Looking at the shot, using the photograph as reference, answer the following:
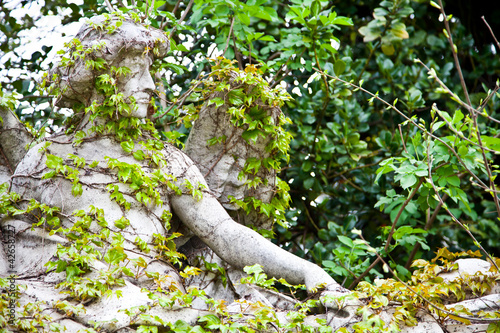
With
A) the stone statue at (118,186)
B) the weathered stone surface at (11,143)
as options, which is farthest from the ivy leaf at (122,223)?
the weathered stone surface at (11,143)

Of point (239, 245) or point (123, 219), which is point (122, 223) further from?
point (239, 245)

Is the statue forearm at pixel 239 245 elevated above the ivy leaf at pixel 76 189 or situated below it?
below

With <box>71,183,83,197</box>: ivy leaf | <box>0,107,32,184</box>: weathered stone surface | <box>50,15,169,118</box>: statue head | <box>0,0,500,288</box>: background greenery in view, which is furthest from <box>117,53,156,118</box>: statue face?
<box>0,0,500,288</box>: background greenery

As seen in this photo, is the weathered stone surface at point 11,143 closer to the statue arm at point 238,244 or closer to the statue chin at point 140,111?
the statue chin at point 140,111

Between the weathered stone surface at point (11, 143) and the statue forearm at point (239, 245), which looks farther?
the weathered stone surface at point (11, 143)

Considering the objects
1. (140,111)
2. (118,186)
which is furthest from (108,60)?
(118,186)

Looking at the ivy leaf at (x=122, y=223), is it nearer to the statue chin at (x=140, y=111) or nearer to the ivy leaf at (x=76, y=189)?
the ivy leaf at (x=76, y=189)

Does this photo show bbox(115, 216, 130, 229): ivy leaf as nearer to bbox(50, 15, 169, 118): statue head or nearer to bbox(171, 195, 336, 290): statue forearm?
bbox(171, 195, 336, 290): statue forearm

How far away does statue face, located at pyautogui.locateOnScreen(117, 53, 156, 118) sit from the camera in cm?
261

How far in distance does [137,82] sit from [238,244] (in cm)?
95

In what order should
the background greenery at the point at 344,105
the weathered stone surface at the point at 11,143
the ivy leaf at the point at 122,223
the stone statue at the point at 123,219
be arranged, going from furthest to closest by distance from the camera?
the background greenery at the point at 344,105, the weathered stone surface at the point at 11,143, the ivy leaf at the point at 122,223, the stone statue at the point at 123,219

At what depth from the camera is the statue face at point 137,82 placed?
8.56ft

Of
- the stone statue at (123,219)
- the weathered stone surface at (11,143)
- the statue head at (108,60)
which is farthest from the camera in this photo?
the weathered stone surface at (11,143)

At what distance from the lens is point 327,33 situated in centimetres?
375
